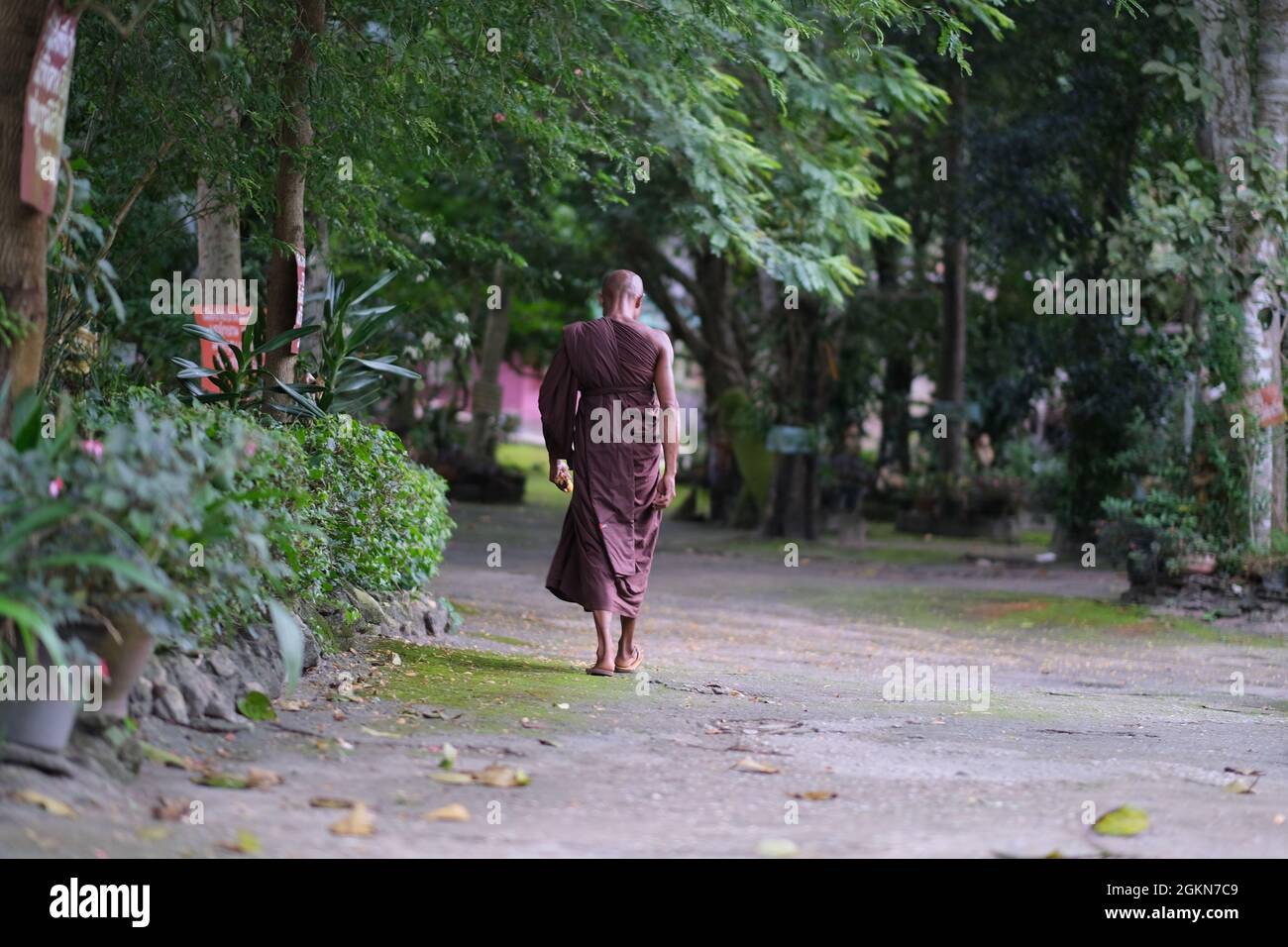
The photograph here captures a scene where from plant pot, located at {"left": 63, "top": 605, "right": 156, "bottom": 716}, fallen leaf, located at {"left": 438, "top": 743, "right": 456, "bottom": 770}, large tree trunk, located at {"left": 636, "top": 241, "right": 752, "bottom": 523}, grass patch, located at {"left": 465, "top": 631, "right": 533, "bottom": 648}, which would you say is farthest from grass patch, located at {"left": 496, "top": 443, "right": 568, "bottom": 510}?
plant pot, located at {"left": 63, "top": 605, "right": 156, "bottom": 716}

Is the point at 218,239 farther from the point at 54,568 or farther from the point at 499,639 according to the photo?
the point at 54,568

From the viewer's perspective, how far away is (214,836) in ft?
13.6

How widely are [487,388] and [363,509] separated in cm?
1789

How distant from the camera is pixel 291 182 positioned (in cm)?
830

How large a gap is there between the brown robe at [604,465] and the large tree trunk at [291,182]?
1.55 metres

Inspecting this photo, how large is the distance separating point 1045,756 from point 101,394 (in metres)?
4.35

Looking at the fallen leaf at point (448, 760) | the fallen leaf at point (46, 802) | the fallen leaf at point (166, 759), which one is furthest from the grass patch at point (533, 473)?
the fallen leaf at point (46, 802)

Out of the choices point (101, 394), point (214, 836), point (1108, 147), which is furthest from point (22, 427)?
point (1108, 147)

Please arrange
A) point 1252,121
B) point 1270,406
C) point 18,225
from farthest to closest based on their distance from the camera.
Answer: point 1252,121 < point 1270,406 < point 18,225

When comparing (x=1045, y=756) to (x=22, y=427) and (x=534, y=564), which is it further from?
(x=534, y=564)

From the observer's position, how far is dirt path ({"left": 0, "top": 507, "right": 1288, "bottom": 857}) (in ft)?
14.3

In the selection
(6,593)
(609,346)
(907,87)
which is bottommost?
(6,593)

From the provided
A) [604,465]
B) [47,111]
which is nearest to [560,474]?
[604,465]

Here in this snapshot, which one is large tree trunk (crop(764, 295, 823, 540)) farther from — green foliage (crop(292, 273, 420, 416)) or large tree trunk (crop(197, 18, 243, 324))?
green foliage (crop(292, 273, 420, 416))
